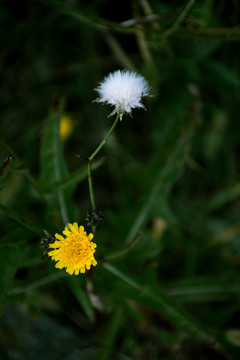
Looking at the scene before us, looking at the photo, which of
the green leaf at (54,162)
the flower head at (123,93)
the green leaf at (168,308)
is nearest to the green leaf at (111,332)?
the green leaf at (168,308)

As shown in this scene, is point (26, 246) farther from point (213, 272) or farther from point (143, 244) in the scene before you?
point (213, 272)

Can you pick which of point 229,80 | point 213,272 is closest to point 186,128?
point 229,80

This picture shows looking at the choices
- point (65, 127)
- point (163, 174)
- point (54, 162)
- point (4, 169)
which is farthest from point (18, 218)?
point (65, 127)

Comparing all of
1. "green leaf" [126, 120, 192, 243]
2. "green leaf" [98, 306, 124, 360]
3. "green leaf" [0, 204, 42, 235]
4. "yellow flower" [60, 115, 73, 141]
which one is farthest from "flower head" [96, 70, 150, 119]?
"yellow flower" [60, 115, 73, 141]

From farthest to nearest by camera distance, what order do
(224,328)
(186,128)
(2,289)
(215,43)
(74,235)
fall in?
(224,328) < (215,43) < (186,128) < (2,289) < (74,235)

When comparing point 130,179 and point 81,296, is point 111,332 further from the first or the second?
point 130,179

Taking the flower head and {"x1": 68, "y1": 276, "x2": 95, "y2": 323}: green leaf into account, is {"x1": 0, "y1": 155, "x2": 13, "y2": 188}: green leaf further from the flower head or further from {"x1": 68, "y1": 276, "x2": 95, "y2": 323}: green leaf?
{"x1": 68, "y1": 276, "x2": 95, "y2": 323}: green leaf
